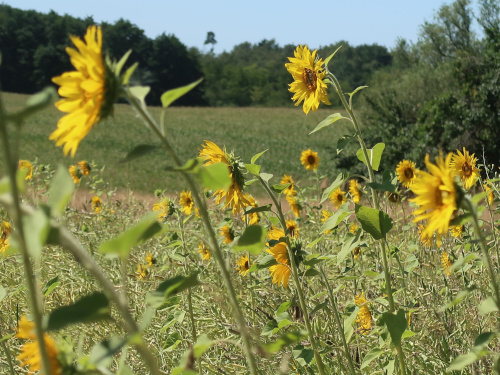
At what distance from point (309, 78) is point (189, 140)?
75.2 feet

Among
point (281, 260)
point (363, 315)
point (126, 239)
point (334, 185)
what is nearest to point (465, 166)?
point (363, 315)

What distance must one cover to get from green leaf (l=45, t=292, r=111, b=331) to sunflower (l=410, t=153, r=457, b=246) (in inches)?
17.2

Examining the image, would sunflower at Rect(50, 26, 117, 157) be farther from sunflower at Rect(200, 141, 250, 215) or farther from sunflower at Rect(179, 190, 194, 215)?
sunflower at Rect(179, 190, 194, 215)

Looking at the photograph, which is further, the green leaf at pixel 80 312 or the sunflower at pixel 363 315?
the sunflower at pixel 363 315

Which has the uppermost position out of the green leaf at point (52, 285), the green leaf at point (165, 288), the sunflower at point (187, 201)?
the green leaf at point (165, 288)

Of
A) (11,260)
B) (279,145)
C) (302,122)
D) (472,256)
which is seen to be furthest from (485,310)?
(302,122)

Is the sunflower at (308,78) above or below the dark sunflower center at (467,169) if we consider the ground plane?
above

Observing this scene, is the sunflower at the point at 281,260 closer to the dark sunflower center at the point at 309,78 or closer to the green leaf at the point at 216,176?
the dark sunflower center at the point at 309,78

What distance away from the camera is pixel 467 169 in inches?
85.4

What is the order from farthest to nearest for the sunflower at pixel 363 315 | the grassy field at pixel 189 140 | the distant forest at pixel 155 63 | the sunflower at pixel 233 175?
the distant forest at pixel 155 63 < the grassy field at pixel 189 140 < the sunflower at pixel 363 315 < the sunflower at pixel 233 175

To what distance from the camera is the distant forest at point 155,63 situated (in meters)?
43.8

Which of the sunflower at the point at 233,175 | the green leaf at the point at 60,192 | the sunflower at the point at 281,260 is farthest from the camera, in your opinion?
the sunflower at the point at 281,260

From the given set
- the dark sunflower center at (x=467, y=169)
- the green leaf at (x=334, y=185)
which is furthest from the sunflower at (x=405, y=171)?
the green leaf at (x=334, y=185)

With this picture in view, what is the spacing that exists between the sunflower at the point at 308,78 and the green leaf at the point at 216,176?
3.46ft
